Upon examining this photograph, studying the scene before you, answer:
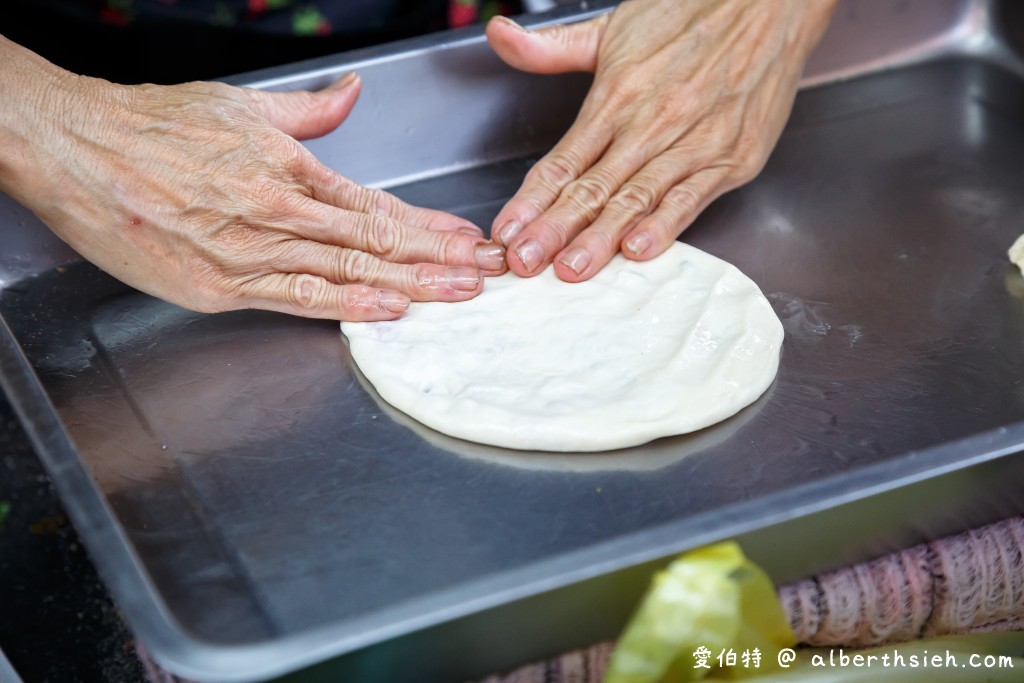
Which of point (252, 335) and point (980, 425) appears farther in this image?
point (252, 335)

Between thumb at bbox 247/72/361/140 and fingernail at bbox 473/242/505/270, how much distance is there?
298 millimetres

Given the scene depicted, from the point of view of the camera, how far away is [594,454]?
108 centimetres

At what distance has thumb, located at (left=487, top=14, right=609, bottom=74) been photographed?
1.46m

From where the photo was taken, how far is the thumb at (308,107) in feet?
4.40

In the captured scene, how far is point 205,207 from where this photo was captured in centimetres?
119

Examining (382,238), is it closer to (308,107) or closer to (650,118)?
(308,107)

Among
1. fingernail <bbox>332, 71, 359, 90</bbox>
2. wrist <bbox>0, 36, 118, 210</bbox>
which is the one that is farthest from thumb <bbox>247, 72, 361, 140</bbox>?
wrist <bbox>0, 36, 118, 210</bbox>

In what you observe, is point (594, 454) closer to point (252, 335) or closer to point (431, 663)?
point (431, 663)

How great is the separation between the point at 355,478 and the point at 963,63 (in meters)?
1.33

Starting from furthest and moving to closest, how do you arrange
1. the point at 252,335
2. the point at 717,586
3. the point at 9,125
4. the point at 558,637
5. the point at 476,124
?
the point at 476,124
the point at 252,335
the point at 9,125
the point at 558,637
the point at 717,586

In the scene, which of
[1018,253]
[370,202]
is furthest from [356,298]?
[1018,253]

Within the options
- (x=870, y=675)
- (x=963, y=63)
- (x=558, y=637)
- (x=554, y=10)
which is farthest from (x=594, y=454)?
(x=963, y=63)

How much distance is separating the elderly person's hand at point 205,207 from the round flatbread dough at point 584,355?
57 millimetres

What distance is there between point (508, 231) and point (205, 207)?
1.23 feet
